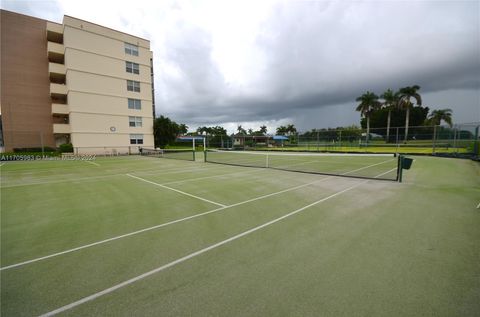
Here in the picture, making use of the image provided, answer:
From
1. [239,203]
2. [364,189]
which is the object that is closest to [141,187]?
[239,203]

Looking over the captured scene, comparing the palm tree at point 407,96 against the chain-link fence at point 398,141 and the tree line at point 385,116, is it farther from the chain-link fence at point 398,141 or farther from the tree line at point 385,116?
the chain-link fence at point 398,141

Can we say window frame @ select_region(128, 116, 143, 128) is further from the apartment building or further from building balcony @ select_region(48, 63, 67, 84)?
building balcony @ select_region(48, 63, 67, 84)

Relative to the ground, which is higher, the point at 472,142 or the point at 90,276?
the point at 472,142

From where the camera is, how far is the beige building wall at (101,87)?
28.4 metres

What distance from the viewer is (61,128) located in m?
29.1

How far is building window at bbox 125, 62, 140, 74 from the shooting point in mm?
33156

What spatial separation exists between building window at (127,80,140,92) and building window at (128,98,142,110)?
1.72 meters

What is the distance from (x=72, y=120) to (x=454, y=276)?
36.7 metres

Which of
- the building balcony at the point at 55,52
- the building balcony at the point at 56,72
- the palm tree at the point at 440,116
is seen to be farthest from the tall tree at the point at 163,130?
the palm tree at the point at 440,116

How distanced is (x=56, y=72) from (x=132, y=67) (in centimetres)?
976

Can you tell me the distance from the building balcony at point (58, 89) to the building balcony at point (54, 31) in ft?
24.9

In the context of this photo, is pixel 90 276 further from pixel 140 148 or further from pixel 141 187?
pixel 140 148

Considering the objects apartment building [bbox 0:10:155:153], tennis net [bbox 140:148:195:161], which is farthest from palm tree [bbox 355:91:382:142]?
apartment building [bbox 0:10:155:153]

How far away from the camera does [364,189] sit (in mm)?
7895
